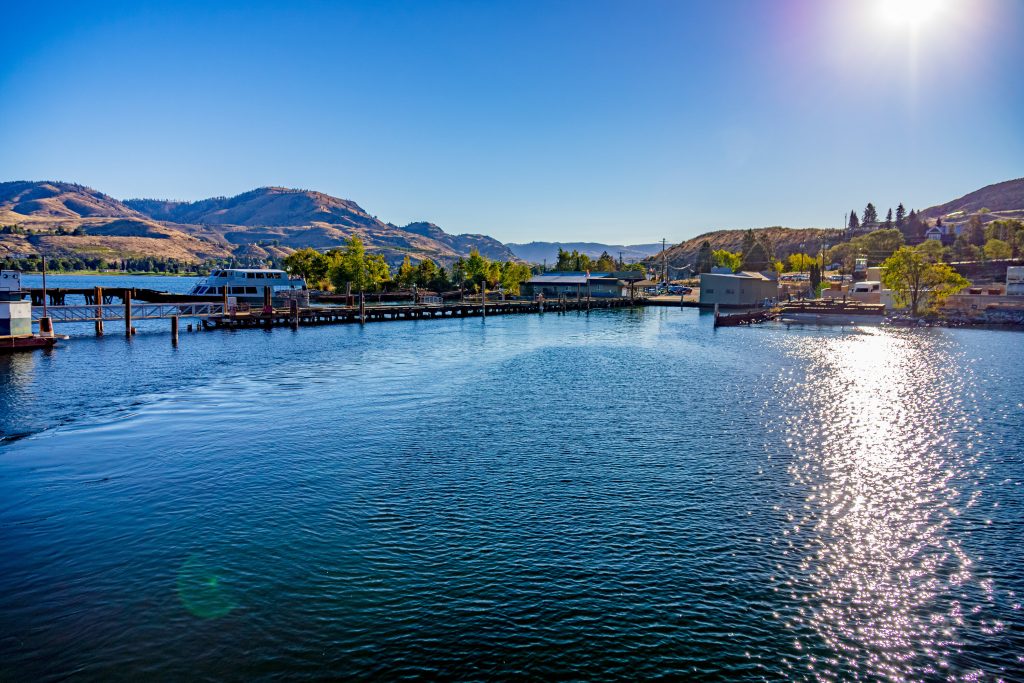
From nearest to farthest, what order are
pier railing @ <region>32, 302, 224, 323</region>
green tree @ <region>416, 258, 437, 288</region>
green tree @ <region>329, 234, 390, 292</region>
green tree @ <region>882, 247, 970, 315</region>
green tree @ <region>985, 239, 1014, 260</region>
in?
1. pier railing @ <region>32, 302, 224, 323</region>
2. green tree @ <region>882, 247, 970, 315</region>
3. green tree @ <region>329, 234, 390, 292</region>
4. green tree @ <region>416, 258, 437, 288</region>
5. green tree @ <region>985, 239, 1014, 260</region>

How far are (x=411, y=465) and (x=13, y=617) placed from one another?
15.4m

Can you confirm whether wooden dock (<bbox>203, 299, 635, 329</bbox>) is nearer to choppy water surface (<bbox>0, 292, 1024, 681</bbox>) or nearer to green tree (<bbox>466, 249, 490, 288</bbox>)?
green tree (<bbox>466, 249, 490, 288</bbox>)

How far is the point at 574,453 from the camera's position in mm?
30828

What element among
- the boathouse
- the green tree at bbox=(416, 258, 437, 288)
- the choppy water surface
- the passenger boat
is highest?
the green tree at bbox=(416, 258, 437, 288)

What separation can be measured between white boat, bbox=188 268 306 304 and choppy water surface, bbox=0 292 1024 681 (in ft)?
229

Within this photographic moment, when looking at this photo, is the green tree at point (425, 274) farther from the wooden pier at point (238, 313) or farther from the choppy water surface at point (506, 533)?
the choppy water surface at point (506, 533)

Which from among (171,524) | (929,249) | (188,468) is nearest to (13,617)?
(171,524)

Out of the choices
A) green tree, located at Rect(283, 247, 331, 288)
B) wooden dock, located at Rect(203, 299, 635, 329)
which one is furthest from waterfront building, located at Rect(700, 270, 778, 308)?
green tree, located at Rect(283, 247, 331, 288)

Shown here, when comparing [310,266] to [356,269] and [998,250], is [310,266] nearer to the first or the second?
[356,269]

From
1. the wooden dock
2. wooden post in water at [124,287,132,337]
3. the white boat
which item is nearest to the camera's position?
wooden post in water at [124,287,132,337]

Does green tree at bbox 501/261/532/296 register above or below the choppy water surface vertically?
above

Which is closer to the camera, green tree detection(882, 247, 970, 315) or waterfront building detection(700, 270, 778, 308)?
green tree detection(882, 247, 970, 315)

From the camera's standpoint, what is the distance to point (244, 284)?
114062mm

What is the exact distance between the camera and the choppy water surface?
15.3m
